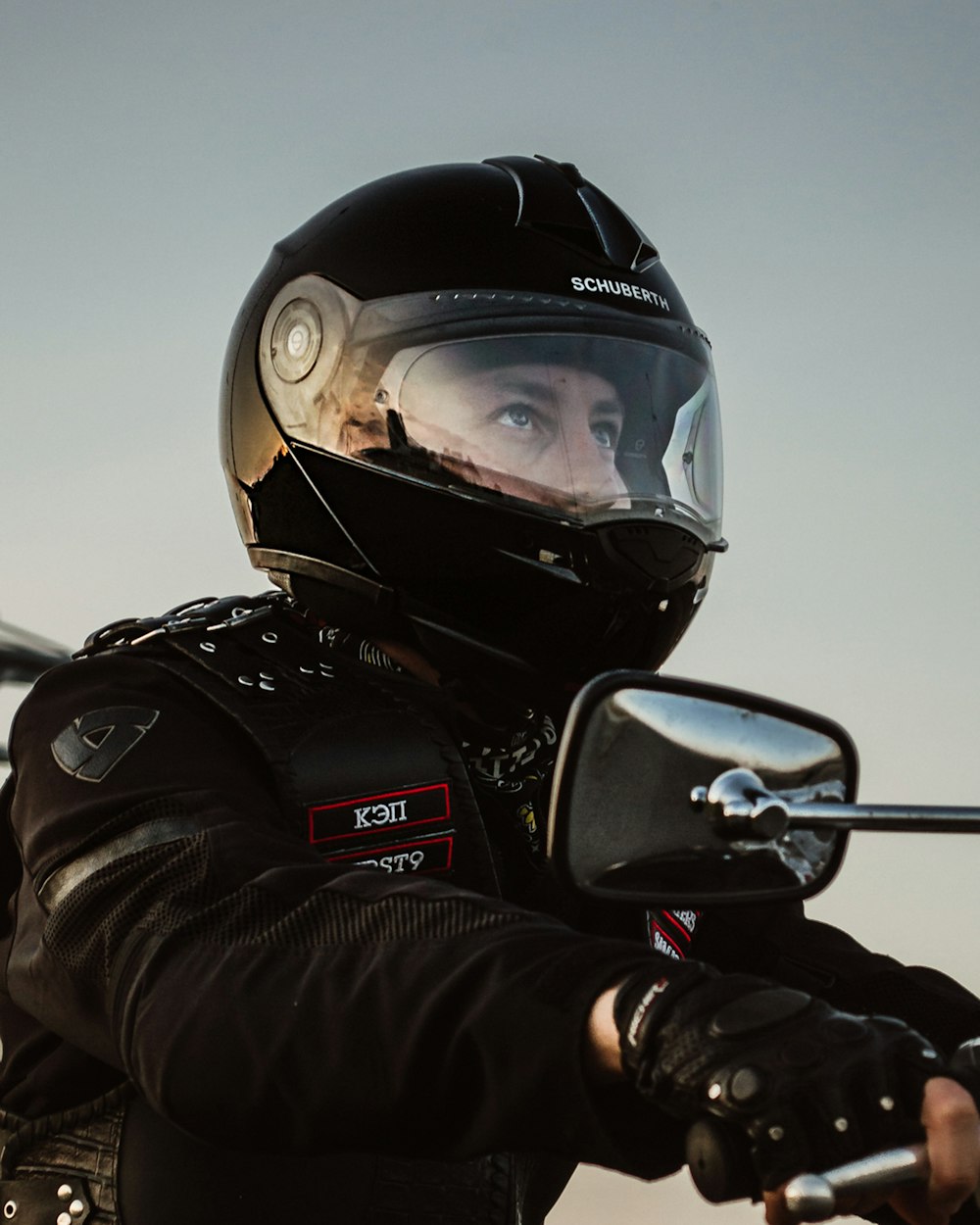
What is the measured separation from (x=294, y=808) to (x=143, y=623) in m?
0.52

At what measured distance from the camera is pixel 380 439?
2.87m

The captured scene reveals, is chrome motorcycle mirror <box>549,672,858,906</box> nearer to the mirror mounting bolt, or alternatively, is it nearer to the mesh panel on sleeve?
the mirror mounting bolt

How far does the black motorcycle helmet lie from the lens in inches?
110

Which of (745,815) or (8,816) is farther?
(8,816)

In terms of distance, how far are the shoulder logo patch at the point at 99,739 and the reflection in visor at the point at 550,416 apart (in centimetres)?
78

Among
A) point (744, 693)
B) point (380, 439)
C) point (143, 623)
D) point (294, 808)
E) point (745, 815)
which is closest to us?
point (745, 815)

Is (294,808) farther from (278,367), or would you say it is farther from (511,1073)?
(278,367)

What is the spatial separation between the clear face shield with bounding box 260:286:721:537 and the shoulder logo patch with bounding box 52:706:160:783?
76cm

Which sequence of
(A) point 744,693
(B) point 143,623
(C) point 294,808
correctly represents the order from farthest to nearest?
(B) point 143,623
(C) point 294,808
(A) point 744,693

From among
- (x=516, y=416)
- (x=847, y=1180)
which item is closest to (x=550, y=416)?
(x=516, y=416)

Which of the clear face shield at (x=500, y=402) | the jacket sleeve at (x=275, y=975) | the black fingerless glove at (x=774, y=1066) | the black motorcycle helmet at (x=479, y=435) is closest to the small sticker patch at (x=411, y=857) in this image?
the jacket sleeve at (x=275, y=975)

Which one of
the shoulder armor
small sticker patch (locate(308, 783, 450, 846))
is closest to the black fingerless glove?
small sticker patch (locate(308, 783, 450, 846))

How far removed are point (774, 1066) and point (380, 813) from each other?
3.61ft

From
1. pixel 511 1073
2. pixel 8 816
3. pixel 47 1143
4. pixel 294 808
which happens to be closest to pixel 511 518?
pixel 294 808
